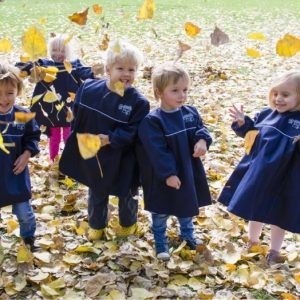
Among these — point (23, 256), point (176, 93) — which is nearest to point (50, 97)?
point (176, 93)

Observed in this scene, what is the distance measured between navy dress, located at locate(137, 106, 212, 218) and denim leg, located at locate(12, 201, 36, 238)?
789 millimetres

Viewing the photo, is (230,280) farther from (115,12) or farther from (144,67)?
(115,12)

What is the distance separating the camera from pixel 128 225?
3301 mm

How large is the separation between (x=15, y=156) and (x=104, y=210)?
0.73m

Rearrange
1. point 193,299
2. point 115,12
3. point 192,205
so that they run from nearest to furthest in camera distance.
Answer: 1. point 193,299
2. point 192,205
3. point 115,12

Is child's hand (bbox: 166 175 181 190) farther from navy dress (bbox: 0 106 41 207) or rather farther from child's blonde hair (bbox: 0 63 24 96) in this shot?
child's blonde hair (bbox: 0 63 24 96)

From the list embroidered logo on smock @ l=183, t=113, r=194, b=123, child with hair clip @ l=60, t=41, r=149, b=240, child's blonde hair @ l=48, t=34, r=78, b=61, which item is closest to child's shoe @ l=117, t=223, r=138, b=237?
child with hair clip @ l=60, t=41, r=149, b=240

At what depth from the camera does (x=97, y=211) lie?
3.23 metres

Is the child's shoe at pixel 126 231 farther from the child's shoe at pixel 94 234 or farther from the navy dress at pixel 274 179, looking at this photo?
the navy dress at pixel 274 179

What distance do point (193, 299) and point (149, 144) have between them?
0.94 metres

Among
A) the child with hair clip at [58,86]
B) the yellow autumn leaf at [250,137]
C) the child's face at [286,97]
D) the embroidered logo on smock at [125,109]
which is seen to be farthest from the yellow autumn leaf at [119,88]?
the child with hair clip at [58,86]

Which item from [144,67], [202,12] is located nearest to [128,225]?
[144,67]

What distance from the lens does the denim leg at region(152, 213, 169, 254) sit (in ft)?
9.93

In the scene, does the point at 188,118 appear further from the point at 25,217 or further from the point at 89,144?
the point at 25,217
